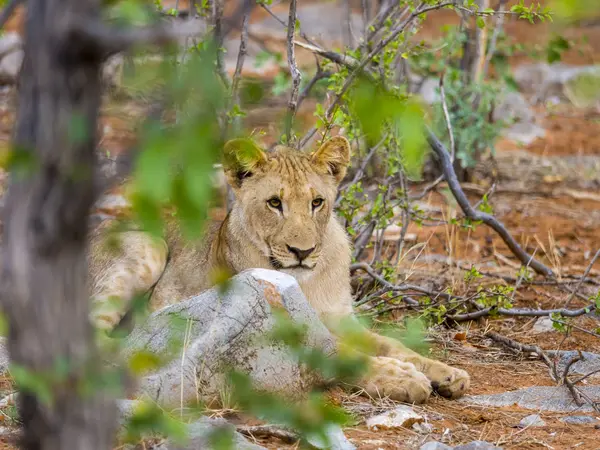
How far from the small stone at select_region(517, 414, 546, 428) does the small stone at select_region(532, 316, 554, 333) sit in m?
1.55

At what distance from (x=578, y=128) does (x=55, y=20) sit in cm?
1182

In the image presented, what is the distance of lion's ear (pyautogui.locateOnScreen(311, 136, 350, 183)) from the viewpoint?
498 cm

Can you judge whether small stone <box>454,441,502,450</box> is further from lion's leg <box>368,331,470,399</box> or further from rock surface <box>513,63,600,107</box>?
rock surface <box>513,63,600,107</box>

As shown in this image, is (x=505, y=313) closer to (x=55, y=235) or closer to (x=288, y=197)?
(x=288, y=197)

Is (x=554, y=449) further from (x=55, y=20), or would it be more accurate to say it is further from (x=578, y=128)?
(x=578, y=128)

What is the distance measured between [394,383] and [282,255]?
0.81 m

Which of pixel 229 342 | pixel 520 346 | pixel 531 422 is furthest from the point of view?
pixel 520 346

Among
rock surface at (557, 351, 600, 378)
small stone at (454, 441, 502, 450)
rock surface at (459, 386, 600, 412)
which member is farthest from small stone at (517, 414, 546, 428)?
rock surface at (557, 351, 600, 378)

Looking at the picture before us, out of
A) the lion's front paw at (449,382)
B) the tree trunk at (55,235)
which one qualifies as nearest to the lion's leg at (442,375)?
the lion's front paw at (449,382)

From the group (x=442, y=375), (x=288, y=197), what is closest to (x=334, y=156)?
(x=288, y=197)

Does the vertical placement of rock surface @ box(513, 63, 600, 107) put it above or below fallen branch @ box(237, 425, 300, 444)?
above

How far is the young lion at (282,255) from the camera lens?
4512 mm

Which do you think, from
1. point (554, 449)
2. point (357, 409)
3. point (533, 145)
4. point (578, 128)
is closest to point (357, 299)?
point (357, 409)

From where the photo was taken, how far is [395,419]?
401cm
